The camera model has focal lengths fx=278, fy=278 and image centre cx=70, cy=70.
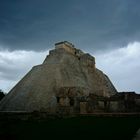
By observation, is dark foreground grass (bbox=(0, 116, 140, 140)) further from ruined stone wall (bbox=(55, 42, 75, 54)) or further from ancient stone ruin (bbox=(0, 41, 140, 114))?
ruined stone wall (bbox=(55, 42, 75, 54))

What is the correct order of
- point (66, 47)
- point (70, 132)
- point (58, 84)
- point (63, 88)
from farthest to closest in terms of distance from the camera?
point (66, 47)
point (58, 84)
point (63, 88)
point (70, 132)

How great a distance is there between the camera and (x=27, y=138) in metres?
11.0

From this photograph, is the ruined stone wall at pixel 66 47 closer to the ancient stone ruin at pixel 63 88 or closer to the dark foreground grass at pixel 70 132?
the ancient stone ruin at pixel 63 88

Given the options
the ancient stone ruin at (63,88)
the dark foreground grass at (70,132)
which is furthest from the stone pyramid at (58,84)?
the dark foreground grass at (70,132)

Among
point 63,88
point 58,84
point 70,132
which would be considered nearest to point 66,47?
point 58,84

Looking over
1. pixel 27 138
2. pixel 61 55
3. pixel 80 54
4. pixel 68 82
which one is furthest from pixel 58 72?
pixel 27 138

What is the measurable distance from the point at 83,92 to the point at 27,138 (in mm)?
27973

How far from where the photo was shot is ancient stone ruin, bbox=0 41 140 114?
113 ft

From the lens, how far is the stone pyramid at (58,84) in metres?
37.0

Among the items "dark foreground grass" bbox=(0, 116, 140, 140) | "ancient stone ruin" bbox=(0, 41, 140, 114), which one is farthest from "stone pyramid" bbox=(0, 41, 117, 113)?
"dark foreground grass" bbox=(0, 116, 140, 140)

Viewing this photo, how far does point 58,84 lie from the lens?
4197 cm

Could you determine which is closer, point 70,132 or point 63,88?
point 70,132

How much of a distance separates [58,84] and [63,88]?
395cm

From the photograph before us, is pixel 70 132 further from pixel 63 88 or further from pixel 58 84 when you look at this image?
pixel 58 84
